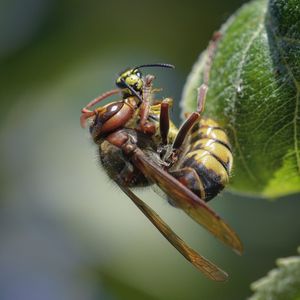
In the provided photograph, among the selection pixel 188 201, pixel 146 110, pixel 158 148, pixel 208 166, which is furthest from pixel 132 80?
pixel 188 201

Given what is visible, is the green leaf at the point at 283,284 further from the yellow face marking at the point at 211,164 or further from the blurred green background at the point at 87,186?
the blurred green background at the point at 87,186

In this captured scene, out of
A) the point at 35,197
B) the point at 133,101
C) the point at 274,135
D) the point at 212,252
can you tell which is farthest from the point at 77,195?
the point at 274,135

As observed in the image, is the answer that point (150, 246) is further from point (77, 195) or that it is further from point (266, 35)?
point (266, 35)

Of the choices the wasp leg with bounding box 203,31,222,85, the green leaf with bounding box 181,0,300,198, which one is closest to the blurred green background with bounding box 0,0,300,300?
the wasp leg with bounding box 203,31,222,85

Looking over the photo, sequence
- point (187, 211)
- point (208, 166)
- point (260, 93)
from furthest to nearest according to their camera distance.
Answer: point (208, 166) → point (260, 93) → point (187, 211)

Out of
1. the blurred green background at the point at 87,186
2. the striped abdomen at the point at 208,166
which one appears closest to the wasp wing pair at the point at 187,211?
the striped abdomen at the point at 208,166

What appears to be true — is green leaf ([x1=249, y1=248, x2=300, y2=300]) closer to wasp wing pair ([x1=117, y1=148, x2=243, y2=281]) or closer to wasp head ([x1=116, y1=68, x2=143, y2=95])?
wasp wing pair ([x1=117, y1=148, x2=243, y2=281])

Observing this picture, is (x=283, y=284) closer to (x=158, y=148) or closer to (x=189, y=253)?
(x=189, y=253)
